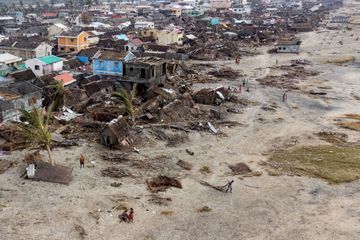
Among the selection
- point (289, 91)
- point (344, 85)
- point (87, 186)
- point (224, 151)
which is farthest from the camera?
point (344, 85)

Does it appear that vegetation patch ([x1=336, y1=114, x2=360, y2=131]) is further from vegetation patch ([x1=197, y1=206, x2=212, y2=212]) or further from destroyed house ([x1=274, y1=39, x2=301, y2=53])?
destroyed house ([x1=274, y1=39, x2=301, y2=53])

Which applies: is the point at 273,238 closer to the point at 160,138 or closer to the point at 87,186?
the point at 87,186

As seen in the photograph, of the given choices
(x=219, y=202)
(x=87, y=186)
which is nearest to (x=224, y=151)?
(x=219, y=202)

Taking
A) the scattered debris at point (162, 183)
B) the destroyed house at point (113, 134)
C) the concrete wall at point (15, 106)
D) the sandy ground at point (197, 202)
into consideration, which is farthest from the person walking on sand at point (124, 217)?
the concrete wall at point (15, 106)

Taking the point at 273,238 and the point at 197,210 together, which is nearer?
the point at 273,238

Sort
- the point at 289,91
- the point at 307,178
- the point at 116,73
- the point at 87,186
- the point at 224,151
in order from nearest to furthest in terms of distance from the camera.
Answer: the point at 87,186
the point at 307,178
the point at 224,151
the point at 116,73
the point at 289,91

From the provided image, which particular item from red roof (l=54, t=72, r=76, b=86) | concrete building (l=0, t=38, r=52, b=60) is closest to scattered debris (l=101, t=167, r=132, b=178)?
red roof (l=54, t=72, r=76, b=86)

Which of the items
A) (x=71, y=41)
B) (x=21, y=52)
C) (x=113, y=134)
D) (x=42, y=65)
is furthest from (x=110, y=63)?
(x=71, y=41)
